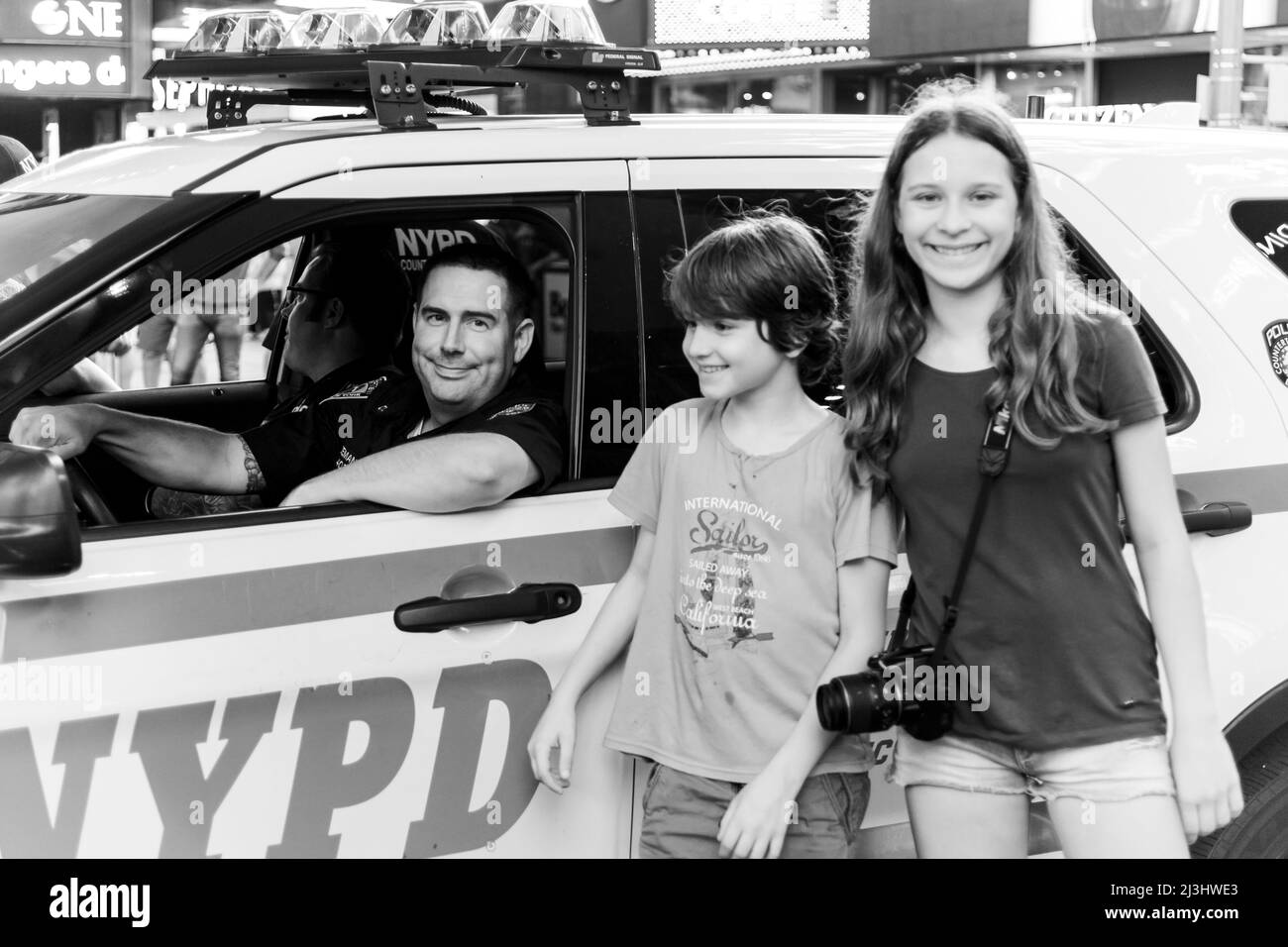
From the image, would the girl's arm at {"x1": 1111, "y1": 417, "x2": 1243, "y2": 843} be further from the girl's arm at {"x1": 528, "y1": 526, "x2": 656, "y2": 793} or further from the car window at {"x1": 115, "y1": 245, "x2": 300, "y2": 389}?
the car window at {"x1": 115, "y1": 245, "x2": 300, "y2": 389}

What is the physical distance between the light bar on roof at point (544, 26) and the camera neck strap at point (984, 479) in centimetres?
122

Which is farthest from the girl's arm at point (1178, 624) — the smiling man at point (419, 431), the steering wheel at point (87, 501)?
the steering wheel at point (87, 501)

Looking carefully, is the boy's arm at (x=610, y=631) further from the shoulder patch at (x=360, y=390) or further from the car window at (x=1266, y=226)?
the car window at (x=1266, y=226)

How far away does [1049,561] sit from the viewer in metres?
2.35

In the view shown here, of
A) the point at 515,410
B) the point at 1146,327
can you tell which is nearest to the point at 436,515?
the point at 515,410

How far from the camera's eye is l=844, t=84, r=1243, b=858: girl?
7.57 feet

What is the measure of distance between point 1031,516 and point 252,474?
163cm

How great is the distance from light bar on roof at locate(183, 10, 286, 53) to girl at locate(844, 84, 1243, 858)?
159 cm

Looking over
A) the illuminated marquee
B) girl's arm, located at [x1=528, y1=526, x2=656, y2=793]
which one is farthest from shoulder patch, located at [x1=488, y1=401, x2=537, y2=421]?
the illuminated marquee

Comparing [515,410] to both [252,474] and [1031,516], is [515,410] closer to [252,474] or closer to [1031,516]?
[252,474]

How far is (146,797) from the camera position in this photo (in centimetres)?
236

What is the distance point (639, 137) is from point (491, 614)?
3.03 feet
